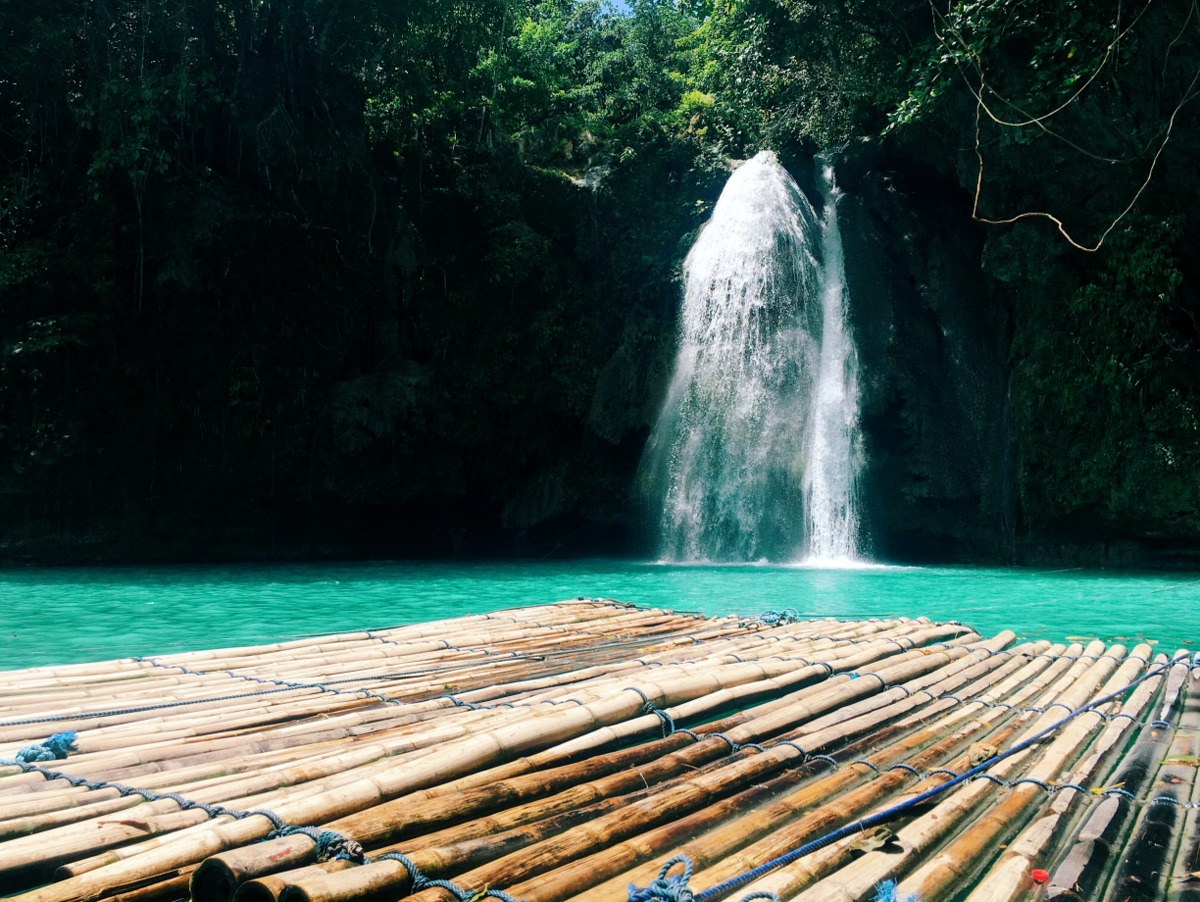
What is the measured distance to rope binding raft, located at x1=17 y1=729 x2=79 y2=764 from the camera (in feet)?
9.77

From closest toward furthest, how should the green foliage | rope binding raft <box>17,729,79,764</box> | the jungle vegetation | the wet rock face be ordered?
Answer: rope binding raft <box>17,729,79,764</box>, the green foliage, the jungle vegetation, the wet rock face

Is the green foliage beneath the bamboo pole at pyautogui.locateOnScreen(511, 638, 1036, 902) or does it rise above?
above

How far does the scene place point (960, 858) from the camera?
2.59 m

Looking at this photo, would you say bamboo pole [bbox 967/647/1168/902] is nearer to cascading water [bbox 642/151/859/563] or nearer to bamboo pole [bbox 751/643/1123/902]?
bamboo pole [bbox 751/643/1123/902]

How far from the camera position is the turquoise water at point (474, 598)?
27.3 feet

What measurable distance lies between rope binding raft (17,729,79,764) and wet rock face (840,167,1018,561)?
49.5 feet

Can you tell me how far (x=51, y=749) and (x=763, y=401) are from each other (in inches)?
599

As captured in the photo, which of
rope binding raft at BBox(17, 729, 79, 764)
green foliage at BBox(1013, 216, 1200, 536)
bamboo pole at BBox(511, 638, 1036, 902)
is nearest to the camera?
bamboo pole at BBox(511, 638, 1036, 902)

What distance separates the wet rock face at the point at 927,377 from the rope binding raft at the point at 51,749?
15088mm

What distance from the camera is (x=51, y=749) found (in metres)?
3.05

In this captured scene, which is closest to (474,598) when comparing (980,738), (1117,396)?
(980,738)

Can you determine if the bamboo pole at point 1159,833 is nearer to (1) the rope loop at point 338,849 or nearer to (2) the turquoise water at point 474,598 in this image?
(1) the rope loop at point 338,849

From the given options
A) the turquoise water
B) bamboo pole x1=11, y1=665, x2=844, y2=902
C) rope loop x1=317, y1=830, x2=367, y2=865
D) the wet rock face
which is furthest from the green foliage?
rope loop x1=317, y1=830, x2=367, y2=865

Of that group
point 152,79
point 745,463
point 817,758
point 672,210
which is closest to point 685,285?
point 672,210
